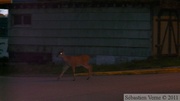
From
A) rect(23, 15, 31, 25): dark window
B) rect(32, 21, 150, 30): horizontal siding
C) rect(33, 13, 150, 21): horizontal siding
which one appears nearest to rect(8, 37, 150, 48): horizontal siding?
rect(32, 21, 150, 30): horizontal siding

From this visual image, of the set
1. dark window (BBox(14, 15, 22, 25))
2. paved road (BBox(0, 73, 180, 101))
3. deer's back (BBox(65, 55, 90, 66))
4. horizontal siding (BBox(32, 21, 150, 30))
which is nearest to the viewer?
paved road (BBox(0, 73, 180, 101))

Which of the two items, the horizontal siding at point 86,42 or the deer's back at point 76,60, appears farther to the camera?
the horizontal siding at point 86,42

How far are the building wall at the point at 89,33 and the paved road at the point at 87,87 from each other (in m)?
5.30

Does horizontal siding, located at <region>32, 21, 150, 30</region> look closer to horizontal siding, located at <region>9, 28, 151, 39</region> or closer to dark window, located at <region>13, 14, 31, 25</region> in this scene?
horizontal siding, located at <region>9, 28, 151, 39</region>

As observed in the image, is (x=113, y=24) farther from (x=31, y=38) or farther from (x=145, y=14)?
(x=31, y=38)

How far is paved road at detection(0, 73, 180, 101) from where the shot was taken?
12343mm

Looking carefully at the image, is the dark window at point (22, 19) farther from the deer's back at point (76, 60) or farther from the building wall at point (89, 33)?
the deer's back at point (76, 60)

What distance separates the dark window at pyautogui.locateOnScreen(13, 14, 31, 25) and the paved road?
28.9 feet

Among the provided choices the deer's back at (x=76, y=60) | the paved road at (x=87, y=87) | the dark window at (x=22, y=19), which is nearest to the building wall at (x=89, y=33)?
the dark window at (x=22, y=19)

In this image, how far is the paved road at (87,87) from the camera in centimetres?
1234

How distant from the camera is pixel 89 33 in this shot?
24.0m

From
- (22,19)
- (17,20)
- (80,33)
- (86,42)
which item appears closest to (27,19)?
(22,19)

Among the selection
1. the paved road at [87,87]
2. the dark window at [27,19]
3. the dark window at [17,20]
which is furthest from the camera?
the dark window at [17,20]

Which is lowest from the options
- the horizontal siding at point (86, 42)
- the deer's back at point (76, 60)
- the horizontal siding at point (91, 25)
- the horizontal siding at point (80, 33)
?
the deer's back at point (76, 60)
